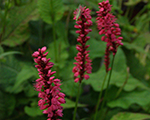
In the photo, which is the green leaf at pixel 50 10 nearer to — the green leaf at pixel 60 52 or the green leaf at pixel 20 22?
the green leaf at pixel 60 52

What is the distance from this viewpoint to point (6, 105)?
5.26 ft

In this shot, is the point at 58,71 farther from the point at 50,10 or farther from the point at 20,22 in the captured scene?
the point at 20,22

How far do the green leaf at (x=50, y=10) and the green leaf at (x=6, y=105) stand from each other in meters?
0.72

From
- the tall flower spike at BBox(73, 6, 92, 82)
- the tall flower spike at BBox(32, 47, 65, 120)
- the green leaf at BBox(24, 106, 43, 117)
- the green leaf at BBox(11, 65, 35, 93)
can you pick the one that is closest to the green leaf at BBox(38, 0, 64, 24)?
the green leaf at BBox(11, 65, 35, 93)

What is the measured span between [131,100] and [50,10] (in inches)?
37.8

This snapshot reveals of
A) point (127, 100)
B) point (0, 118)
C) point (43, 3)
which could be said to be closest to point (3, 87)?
point (0, 118)

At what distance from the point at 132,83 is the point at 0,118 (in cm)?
112

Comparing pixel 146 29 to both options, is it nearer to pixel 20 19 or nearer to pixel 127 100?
pixel 127 100

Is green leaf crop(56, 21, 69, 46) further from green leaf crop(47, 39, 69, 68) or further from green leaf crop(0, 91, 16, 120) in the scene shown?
green leaf crop(0, 91, 16, 120)

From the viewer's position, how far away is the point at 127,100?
1.49 meters

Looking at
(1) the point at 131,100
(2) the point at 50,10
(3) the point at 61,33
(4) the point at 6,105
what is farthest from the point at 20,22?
(1) the point at 131,100

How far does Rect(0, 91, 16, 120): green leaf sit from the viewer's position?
5.25ft

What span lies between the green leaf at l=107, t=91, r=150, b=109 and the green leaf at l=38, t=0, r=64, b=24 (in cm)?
82

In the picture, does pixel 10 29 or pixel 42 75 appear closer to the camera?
pixel 42 75
